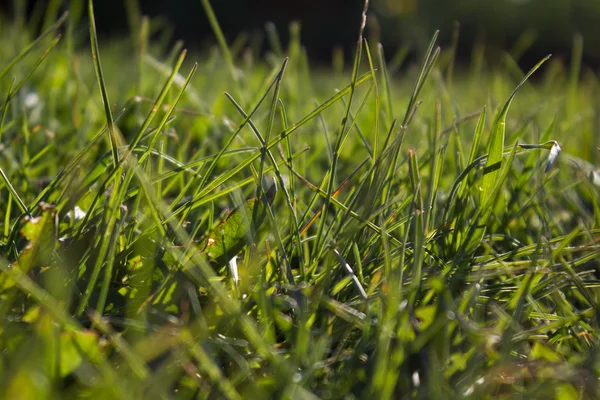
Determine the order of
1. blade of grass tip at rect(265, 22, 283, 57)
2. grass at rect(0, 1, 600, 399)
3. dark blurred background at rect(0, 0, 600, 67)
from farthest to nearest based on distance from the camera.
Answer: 1. dark blurred background at rect(0, 0, 600, 67)
2. blade of grass tip at rect(265, 22, 283, 57)
3. grass at rect(0, 1, 600, 399)

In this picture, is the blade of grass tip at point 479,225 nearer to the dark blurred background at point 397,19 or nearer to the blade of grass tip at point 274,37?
the blade of grass tip at point 274,37

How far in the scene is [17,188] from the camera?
0.83 metres

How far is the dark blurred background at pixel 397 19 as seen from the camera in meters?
8.41

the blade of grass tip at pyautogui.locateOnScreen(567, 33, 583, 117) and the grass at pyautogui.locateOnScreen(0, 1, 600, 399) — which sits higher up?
the grass at pyautogui.locateOnScreen(0, 1, 600, 399)

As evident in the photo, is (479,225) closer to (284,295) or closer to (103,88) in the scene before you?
(284,295)

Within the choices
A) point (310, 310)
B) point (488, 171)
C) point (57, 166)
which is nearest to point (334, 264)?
point (310, 310)

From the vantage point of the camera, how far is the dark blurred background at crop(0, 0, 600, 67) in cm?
841

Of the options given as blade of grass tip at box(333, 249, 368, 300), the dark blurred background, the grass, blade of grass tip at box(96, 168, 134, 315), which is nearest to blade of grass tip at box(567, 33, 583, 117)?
the grass

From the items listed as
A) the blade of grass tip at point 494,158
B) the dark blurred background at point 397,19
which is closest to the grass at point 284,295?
the blade of grass tip at point 494,158

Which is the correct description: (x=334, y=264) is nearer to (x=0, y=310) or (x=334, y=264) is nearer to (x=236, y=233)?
(x=236, y=233)

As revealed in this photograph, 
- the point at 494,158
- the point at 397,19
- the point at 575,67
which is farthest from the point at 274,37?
the point at 397,19

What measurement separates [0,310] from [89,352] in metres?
0.08

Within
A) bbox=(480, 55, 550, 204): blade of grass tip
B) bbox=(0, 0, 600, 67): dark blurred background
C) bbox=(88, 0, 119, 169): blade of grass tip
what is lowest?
bbox=(0, 0, 600, 67): dark blurred background

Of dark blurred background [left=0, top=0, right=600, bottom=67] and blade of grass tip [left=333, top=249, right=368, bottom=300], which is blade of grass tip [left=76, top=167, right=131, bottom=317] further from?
dark blurred background [left=0, top=0, right=600, bottom=67]
